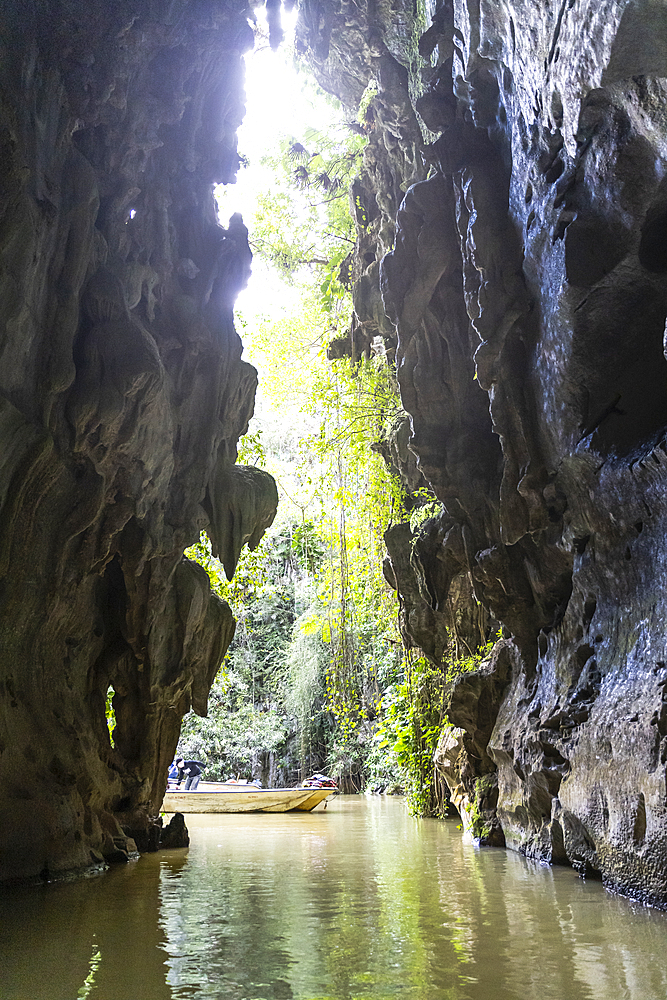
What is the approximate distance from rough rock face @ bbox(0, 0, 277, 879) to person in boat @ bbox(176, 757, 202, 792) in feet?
30.0

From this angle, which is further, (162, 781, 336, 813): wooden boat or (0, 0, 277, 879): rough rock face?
(162, 781, 336, 813): wooden boat

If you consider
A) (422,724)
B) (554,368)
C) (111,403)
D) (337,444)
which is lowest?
(422,724)

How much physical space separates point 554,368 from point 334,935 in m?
5.29

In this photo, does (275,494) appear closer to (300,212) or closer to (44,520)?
(44,520)

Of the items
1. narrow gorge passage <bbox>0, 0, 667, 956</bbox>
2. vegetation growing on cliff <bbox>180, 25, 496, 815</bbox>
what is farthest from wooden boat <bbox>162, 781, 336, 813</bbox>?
narrow gorge passage <bbox>0, 0, 667, 956</bbox>

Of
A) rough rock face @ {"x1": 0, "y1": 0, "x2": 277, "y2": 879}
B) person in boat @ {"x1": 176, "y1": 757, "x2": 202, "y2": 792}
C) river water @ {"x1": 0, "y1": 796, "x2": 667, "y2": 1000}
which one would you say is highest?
rough rock face @ {"x1": 0, "y1": 0, "x2": 277, "y2": 879}

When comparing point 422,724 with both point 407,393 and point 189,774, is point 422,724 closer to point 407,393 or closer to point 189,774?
point 407,393

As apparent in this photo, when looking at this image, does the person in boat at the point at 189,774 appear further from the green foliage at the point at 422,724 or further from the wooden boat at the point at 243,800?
the green foliage at the point at 422,724

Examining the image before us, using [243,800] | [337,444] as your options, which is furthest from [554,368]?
[243,800]

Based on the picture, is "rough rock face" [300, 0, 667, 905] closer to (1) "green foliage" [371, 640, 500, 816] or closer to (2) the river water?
(2) the river water

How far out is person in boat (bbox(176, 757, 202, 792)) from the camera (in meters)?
18.8

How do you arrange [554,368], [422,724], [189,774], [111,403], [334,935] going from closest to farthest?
[334,935] → [554,368] → [111,403] → [422,724] → [189,774]

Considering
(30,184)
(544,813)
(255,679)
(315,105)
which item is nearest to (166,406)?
(30,184)

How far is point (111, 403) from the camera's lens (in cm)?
748
